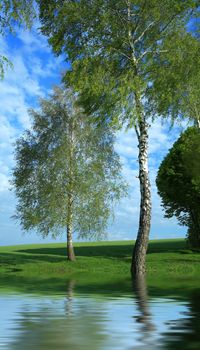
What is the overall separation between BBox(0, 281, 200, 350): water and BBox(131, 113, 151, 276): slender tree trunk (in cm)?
1520

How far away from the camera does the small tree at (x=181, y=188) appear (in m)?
47.9

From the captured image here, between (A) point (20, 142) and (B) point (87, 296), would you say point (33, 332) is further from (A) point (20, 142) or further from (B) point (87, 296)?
(A) point (20, 142)

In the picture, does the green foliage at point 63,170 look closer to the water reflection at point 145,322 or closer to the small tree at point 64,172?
the small tree at point 64,172

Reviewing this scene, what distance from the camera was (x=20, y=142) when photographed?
40281 millimetres

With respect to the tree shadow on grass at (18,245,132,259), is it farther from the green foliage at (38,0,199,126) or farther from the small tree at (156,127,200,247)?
the green foliage at (38,0,199,126)

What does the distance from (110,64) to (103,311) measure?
69.8 feet

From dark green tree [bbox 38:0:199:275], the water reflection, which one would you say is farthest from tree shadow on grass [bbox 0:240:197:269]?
the water reflection

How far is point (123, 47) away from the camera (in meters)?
30.3

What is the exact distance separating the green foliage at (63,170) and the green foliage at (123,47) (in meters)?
7.71

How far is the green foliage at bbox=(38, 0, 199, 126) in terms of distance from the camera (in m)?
28.9

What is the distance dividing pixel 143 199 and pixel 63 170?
10.7m

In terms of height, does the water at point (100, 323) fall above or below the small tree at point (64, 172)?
below

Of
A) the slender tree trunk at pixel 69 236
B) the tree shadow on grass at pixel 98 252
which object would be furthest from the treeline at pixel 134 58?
the tree shadow on grass at pixel 98 252

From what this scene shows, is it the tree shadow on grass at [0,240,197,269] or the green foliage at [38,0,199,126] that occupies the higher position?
the green foliage at [38,0,199,126]
